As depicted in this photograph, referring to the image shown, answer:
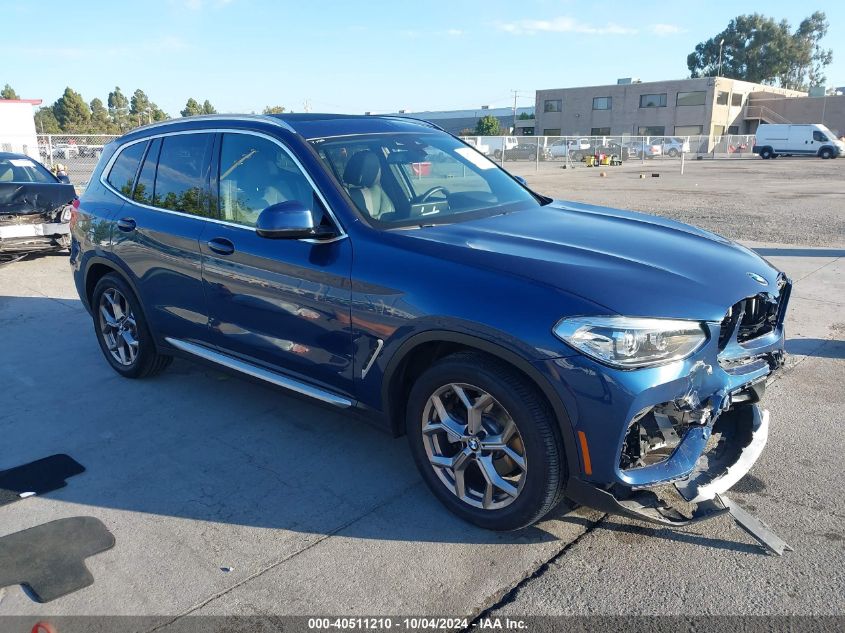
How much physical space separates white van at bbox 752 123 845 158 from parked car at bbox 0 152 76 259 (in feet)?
161

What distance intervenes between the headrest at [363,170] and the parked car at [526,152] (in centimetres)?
4060

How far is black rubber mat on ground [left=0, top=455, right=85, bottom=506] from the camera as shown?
372 centimetres

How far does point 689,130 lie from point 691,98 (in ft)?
9.49

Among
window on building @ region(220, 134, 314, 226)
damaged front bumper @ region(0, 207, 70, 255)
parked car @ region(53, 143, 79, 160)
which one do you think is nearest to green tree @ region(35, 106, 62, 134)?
parked car @ region(53, 143, 79, 160)

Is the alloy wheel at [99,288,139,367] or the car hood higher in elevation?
the car hood

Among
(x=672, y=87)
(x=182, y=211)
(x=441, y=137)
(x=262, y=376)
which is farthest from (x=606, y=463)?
(x=672, y=87)

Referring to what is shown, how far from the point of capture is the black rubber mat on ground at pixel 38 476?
3.72m

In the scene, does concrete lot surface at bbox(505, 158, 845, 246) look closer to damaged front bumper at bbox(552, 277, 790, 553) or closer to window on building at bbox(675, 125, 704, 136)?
damaged front bumper at bbox(552, 277, 790, 553)

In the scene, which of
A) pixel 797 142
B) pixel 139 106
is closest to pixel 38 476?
pixel 797 142

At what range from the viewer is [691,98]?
64812 mm

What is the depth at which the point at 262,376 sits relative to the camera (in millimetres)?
4070

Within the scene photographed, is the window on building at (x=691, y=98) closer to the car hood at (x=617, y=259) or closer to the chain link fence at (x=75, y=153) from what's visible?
the chain link fence at (x=75, y=153)

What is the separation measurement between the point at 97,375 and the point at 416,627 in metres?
3.84

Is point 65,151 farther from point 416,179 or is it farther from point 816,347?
point 816,347
